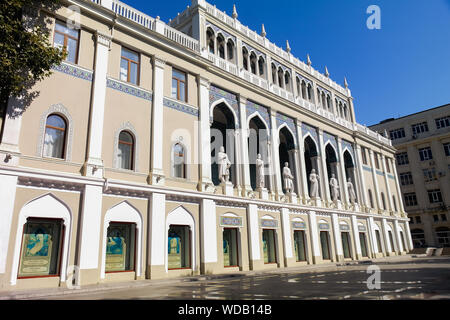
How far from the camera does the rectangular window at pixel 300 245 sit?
832 inches

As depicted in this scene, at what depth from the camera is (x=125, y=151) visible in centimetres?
1391

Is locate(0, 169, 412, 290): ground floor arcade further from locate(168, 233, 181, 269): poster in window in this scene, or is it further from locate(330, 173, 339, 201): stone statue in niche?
locate(330, 173, 339, 201): stone statue in niche

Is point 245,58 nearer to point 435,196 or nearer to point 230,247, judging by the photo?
point 230,247

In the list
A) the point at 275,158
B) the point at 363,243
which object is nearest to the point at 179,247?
the point at 275,158

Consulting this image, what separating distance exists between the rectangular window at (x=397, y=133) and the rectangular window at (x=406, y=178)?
5.27 metres

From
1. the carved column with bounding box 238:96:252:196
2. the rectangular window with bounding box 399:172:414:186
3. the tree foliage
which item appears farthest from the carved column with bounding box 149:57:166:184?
the rectangular window with bounding box 399:172:414:186

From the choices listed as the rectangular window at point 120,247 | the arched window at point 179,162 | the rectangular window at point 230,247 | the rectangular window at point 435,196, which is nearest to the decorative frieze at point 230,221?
the rectangular window at point 230,247

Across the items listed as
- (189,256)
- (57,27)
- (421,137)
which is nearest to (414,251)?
(421,137)

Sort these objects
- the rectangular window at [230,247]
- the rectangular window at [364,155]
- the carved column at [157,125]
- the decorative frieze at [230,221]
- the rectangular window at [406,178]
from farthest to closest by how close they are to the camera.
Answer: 1. the rectangular window at [406,178]
2. the rectangular window at [364,155]
3. the rectangular window at [230,247]
4. the decorative frieze at [230,221]
5. the carved column at [157,125]

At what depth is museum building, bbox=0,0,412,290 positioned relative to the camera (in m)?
11.1

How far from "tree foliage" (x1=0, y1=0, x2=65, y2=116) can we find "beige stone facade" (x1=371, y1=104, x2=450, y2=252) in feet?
127

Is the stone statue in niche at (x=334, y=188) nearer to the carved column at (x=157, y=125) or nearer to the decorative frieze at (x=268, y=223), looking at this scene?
the decorative frieze at (x=268, y=223)
